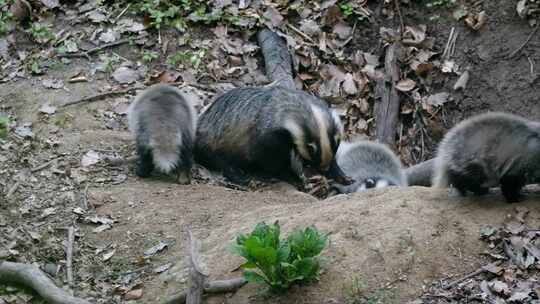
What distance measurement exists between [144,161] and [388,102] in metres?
3.19

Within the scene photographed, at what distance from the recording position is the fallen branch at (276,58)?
9484 millimetres

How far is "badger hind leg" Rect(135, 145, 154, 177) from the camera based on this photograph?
7.54 m

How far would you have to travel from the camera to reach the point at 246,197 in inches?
283

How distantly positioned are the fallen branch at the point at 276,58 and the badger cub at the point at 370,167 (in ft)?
4.36

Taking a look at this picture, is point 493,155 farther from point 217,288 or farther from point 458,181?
point 217,288

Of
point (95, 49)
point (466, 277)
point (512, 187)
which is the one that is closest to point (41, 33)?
point (95, 49)

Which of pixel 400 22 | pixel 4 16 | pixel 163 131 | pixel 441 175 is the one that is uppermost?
pixel 400 22

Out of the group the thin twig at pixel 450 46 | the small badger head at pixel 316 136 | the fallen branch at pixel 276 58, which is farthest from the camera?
the thin twig at pixel 450 46

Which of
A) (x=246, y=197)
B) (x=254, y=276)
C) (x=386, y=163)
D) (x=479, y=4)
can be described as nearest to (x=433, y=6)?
(x=479, y=4)

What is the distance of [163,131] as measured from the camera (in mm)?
7699

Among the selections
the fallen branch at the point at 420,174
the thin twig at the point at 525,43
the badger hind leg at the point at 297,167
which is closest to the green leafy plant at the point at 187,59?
the badger hind leg at the point at 297,167

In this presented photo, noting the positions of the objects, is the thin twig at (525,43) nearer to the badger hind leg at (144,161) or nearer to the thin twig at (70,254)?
the badger hind leg at (144,161)

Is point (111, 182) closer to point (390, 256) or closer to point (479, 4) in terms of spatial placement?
point (390, 256)

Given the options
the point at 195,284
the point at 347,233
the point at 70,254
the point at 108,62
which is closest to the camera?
the point at 195,284
